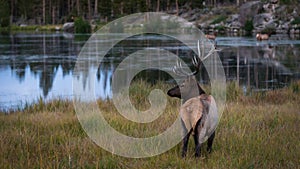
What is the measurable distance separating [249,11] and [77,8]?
85.3 feet

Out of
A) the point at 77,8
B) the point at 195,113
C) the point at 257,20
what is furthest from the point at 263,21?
the point at 195,113

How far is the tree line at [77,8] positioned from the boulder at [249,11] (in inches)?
387

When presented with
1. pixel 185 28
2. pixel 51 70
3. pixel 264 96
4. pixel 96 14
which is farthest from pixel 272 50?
pixel 96 14

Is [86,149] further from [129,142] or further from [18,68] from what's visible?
[18,68]

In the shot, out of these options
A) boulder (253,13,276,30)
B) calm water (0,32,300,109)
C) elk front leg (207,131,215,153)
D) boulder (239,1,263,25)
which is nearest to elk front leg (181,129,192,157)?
elk front leg (207,131,215,153)

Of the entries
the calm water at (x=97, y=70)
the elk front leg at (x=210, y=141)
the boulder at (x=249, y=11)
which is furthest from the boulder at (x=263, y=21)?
the elk front leg at (x=210, y=141)

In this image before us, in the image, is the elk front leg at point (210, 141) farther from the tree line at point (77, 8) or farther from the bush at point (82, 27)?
the tree line at point (77, 8)

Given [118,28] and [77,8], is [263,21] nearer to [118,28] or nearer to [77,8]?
[118,28]

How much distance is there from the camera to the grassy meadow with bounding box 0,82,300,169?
14.3ft

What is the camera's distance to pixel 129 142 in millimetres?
5051

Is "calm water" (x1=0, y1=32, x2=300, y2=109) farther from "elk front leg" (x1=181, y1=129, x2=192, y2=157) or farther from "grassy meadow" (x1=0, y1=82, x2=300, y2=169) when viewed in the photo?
"elk front leg" (x1=181, y1=129, x2=192, y2=157)

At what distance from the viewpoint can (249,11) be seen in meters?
43.8

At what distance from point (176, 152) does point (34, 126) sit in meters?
2.29

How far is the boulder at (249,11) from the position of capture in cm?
4338
